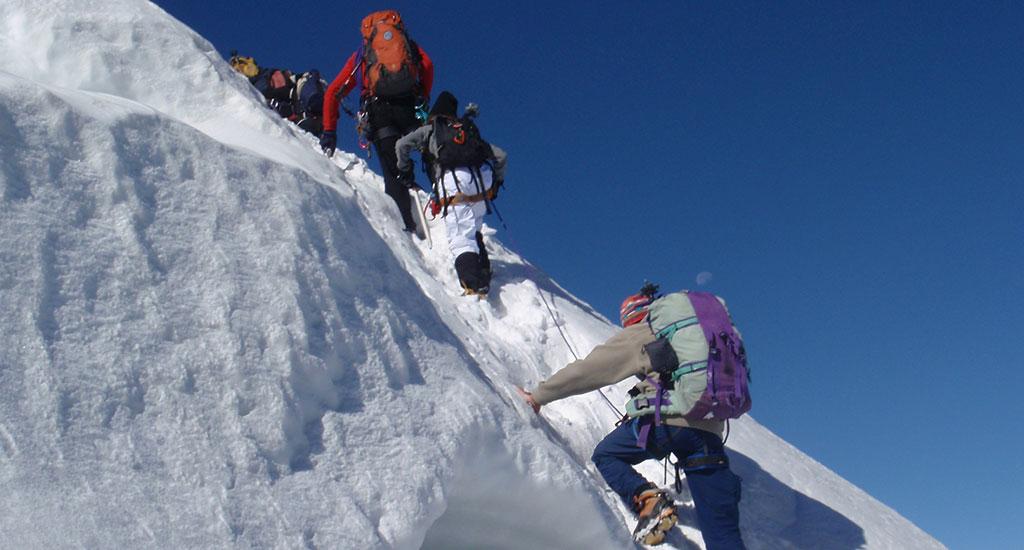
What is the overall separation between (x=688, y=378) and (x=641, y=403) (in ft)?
1.28

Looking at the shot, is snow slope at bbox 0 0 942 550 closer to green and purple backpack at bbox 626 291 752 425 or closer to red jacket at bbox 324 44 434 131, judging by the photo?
green and purple backpack at bbox 626 291 752 425

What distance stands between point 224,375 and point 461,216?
4.32 metres

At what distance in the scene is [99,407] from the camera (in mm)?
3289

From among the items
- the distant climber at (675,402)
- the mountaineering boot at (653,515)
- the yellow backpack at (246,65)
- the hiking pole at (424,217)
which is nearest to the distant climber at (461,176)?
the hiking pole at (424,217)

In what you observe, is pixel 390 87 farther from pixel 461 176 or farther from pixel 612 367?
pixel 612 367

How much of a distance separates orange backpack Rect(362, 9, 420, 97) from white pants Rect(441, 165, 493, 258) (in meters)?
1.51

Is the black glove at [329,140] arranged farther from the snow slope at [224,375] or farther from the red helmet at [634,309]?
the red helmet at [634,309]

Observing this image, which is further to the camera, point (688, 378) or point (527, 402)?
point (527, 402)

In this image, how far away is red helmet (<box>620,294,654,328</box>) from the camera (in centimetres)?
601

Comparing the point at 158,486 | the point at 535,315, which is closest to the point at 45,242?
the point at 158,486

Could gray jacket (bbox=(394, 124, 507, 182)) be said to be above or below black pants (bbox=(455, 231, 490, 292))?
above

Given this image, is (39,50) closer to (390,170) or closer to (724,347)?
(390,170)

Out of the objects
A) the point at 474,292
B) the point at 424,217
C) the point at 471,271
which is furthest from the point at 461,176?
the point at 424,217

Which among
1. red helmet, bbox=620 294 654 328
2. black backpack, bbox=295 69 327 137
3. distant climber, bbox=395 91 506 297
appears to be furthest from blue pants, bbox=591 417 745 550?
black backpack, bbox=295 69 327 137
